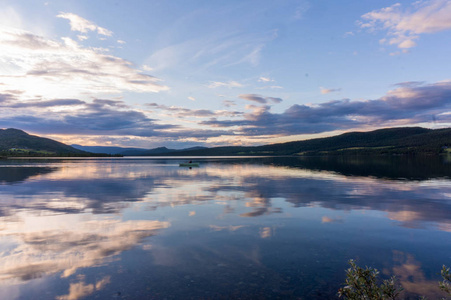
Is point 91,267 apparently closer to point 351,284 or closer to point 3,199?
point 351,284

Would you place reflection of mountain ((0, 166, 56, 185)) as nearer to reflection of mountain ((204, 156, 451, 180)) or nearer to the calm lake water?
the calm lake water

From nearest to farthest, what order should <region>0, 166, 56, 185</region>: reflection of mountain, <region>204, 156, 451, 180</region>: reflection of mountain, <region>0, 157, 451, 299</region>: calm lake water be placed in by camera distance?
<region>0, 157, 451, 299</region>: calm lake water, <region>0, 166, 56, 185</region>: reflection of mountain, <region>204, 156, 451, 180</region>: reflection of mountain

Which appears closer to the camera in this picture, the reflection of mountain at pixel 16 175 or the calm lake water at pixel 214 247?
the calm lake water at pixel 214 247

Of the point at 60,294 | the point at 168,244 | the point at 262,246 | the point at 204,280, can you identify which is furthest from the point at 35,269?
the point at 262,246

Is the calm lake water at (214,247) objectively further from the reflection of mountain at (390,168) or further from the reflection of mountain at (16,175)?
the reflection of mountain at (390,168)

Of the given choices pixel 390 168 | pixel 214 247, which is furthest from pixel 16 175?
pixel 390 168

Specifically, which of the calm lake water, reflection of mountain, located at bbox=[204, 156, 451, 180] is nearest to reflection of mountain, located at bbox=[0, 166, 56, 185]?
the calm lake water

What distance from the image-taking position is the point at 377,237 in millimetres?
17328

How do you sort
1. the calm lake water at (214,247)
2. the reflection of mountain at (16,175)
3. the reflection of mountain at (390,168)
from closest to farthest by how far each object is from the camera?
1. the calm lake water at (214,247)
2. the reflection of mountain at (16,175)
3. the reflection of mountain at (390,168)

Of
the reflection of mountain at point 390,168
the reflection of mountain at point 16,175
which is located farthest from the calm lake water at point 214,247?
the reflection of mountain at point 390,168

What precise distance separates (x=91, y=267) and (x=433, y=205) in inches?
1194

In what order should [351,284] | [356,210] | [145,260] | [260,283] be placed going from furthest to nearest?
[356,210], [145,260], [260,283], [351,284]

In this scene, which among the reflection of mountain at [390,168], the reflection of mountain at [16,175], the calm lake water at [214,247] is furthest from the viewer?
the reflection of mountain at [390,168]

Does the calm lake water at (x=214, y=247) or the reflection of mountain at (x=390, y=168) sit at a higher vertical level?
the reflection of mountain at (x=390, y=168)
